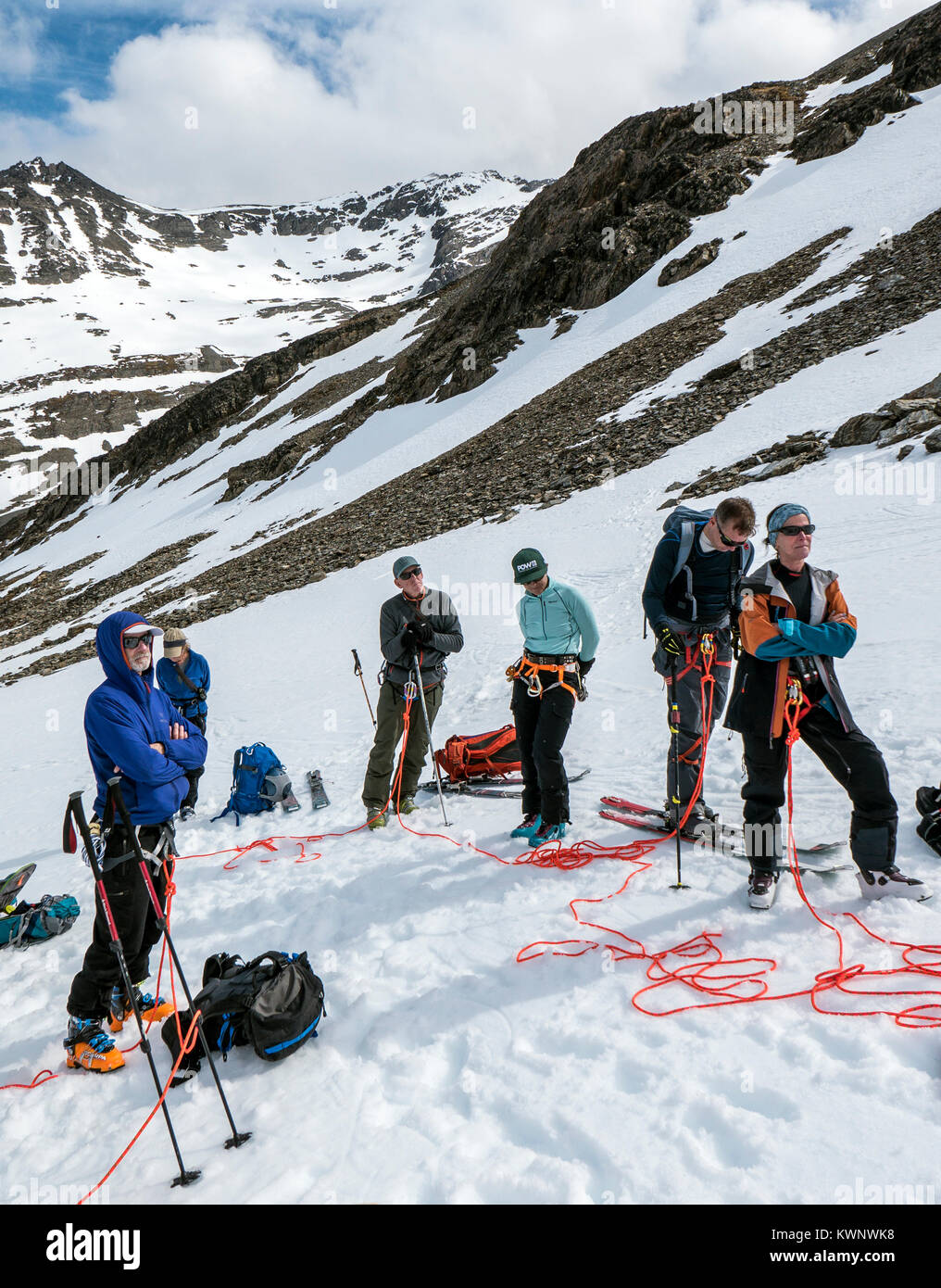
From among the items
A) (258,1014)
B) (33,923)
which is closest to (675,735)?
(258,1014)

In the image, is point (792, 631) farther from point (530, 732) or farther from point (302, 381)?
point (302, 381)

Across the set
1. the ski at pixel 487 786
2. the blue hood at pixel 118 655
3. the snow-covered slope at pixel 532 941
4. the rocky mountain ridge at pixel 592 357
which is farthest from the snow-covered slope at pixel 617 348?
the blue hood at pixel 118 655

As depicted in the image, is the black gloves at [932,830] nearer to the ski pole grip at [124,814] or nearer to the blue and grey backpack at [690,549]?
the blue and grey backpack at [690,549]

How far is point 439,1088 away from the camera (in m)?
3.44

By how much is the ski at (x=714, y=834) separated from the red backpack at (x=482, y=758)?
156cm

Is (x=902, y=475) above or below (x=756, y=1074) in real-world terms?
above

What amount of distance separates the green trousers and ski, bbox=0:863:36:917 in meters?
3.25

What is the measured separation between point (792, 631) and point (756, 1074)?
2332mm

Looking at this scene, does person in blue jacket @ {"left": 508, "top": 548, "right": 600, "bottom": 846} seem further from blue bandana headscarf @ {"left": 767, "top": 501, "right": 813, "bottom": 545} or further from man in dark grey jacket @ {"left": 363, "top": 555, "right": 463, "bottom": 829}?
blue bandana headscarf @ {"left": 767, "top": 501, "right": 813, "bottom": 545}

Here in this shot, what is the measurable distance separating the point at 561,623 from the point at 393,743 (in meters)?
2.25

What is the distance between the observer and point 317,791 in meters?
7.93

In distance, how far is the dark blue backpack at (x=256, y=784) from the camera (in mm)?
7949

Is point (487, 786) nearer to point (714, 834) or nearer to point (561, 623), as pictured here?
point (561, 623)
